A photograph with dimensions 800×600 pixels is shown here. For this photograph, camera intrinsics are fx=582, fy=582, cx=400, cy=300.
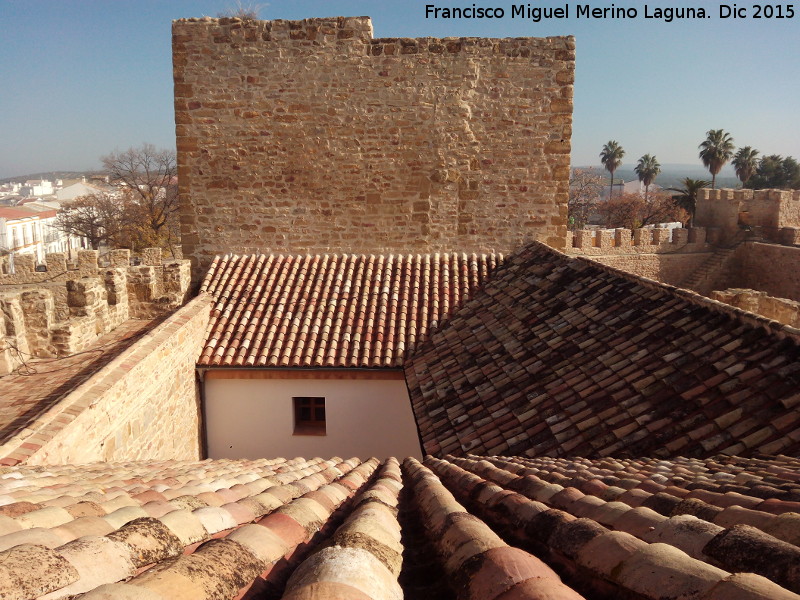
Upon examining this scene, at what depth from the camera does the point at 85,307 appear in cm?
823

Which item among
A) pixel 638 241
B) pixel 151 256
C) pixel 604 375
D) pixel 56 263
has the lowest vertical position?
pixel 604 375

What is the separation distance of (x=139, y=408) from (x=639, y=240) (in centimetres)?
2287

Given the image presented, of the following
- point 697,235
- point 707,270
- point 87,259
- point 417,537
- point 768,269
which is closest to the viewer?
point 417,537

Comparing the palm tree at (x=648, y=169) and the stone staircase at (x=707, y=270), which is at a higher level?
the palm tree at (x=648, y=169)

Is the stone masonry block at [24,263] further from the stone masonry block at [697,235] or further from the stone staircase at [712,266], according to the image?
the stone masonry block at [697,235]

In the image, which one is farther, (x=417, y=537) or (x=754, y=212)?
(x=754, y=212)

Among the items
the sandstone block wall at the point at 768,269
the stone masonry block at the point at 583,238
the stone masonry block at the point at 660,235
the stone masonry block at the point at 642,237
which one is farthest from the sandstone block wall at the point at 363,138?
the sandstone block wall at the point at 768,269

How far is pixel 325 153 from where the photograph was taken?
983cm

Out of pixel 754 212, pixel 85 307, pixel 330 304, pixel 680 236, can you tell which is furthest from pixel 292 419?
pixel 754 212

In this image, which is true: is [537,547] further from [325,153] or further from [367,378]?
[325,153]

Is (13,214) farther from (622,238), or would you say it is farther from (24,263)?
(622,238)

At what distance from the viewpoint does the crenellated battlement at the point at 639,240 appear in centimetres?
2358

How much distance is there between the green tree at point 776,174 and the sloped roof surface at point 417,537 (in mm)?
53736

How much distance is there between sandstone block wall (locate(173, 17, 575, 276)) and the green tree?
46.7 meters
